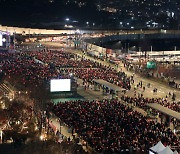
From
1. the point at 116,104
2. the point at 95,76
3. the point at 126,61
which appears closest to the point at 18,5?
the point at 126,61

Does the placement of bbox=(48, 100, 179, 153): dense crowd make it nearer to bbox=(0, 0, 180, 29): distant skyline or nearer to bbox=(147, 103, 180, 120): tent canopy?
bbox=(147, 103, 180, 120): tent canopy

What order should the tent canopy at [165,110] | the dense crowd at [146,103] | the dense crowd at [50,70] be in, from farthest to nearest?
the dense crowd at [50,70], the dense crowd at [146,103], the tent canopy at [165,110]

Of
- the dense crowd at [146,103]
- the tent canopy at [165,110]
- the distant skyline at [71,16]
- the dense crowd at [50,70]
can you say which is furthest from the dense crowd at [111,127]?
the distant skyline at [71,16]

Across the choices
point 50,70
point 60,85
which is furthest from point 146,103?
point 50,70

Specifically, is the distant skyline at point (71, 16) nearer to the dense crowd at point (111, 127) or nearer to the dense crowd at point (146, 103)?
the dense crowd at point (146, 103)

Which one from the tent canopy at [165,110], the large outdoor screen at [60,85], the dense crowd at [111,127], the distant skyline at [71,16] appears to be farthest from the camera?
the distant skyline at [71,16]

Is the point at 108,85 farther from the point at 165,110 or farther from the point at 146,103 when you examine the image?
the point at 165,110

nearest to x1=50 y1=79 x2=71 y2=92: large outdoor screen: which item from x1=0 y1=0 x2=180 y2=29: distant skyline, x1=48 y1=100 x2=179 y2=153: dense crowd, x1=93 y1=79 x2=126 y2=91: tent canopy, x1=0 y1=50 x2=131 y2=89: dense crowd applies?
x1=0 y1=50 x2=131 y2=89: dense crowd

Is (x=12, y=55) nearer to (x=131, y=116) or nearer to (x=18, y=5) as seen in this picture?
(x=131, y=116)
